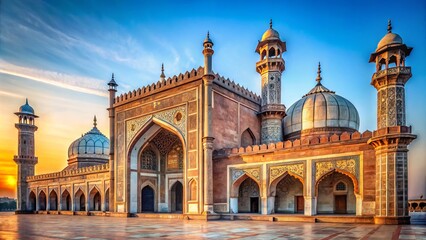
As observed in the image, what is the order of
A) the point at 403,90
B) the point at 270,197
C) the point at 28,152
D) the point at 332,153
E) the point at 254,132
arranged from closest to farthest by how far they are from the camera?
the point at 403,90, the point at 332,153, the point at 270,197, the point at 254,132, the point at 28,152

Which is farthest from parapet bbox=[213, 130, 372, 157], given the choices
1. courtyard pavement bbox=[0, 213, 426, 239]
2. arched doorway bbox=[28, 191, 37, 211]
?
arched doorway bbox=[28, 191, 37, 211]

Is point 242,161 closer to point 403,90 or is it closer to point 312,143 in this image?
point 312,143

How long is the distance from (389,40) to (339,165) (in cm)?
397

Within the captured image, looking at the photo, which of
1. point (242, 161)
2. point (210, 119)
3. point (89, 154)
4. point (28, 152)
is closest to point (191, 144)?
point (210, 119)

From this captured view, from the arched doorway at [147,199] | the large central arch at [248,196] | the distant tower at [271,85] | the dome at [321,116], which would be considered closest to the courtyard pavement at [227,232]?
the large central arch at [248,196]

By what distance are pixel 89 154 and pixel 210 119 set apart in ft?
51.1

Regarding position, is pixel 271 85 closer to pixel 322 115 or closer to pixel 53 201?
pixel 322 115

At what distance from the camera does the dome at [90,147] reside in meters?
24.7

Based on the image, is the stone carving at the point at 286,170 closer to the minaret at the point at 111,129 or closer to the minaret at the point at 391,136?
the minaret at the point at 391,136

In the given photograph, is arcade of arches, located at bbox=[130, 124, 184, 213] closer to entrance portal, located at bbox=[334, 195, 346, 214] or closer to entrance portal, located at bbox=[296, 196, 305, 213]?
entrance portal, located at bbox=[296, 196, 305, 213]

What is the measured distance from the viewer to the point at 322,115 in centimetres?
1548

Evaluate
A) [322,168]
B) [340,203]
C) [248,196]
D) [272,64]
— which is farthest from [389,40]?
[248,196]

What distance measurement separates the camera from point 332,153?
10227mm

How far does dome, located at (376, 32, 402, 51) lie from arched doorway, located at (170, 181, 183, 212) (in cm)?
1080
